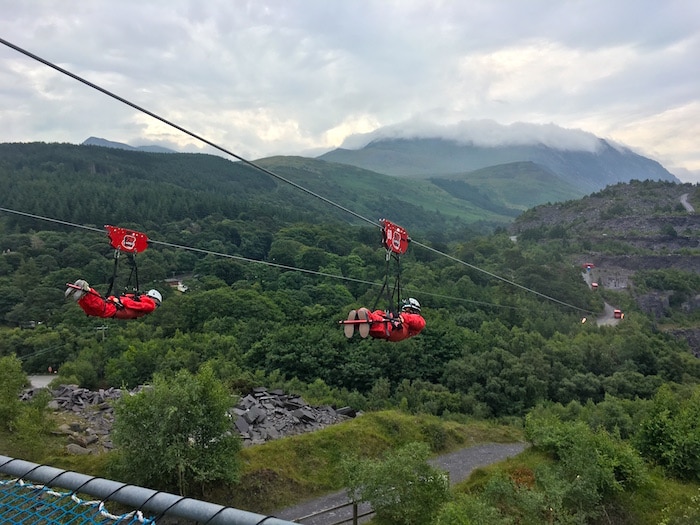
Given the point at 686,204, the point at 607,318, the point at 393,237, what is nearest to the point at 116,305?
the point at 393,237

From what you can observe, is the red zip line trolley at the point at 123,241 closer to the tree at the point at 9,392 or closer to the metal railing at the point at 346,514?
the metal railing at the point at 346,514

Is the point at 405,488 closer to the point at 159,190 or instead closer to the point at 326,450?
the point at 326,450

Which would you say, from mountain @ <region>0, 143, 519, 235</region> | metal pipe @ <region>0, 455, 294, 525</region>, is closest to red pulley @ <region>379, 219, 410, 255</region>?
metal pipe @ <region>0, 455, 294, 525</region>

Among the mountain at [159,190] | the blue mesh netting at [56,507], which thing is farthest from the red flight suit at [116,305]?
the mountain at [159,190]

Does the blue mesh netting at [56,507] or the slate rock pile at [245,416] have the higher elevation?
the blue mesh netting at [56,507]

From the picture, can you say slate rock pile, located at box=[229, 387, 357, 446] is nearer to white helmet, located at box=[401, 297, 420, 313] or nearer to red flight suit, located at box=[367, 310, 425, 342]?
white helmet, located at box=[401, 297, 420, 313]
